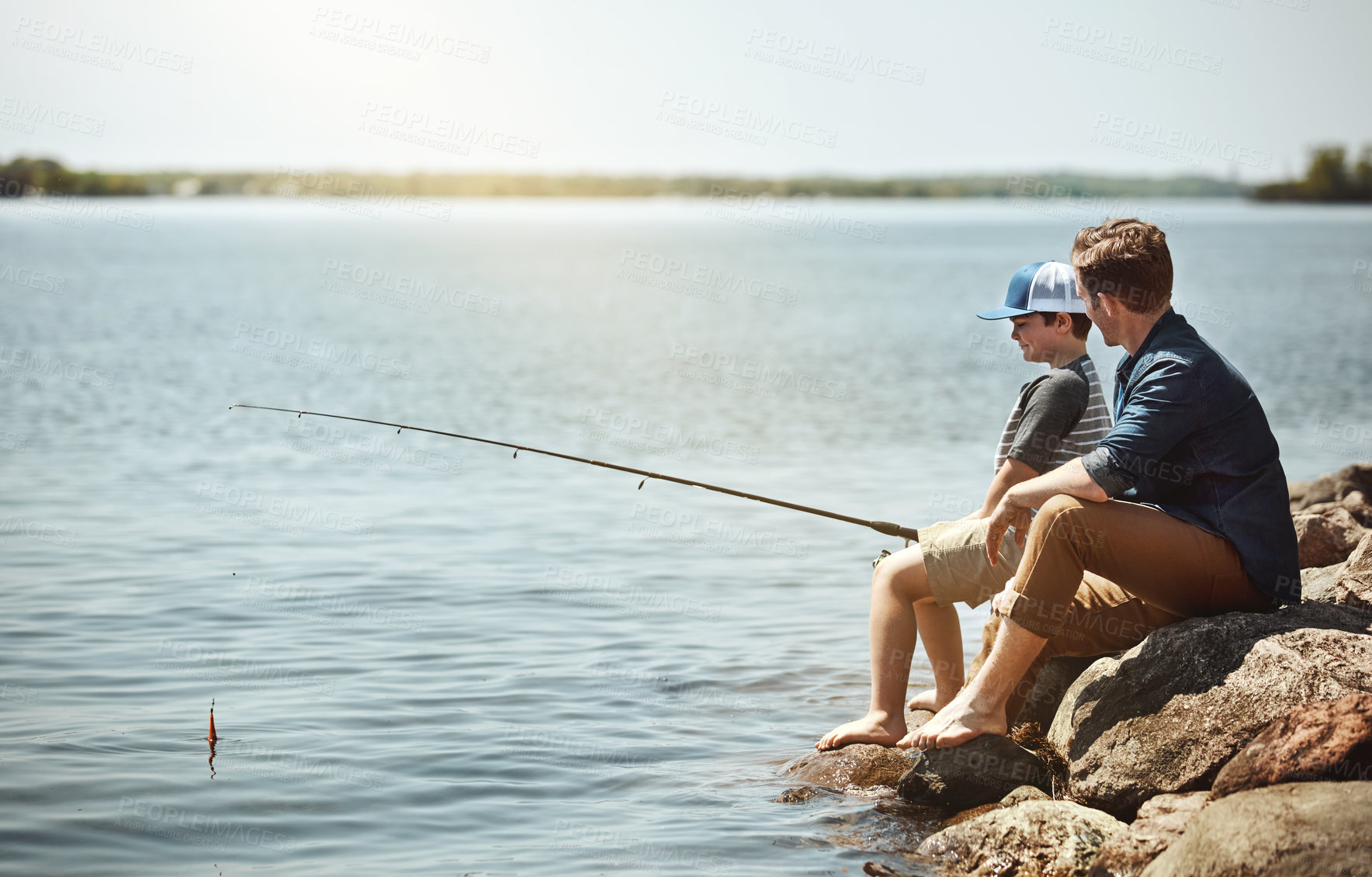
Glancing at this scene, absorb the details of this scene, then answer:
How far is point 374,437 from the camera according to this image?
15.2m

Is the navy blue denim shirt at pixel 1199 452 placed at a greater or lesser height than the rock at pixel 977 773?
greater

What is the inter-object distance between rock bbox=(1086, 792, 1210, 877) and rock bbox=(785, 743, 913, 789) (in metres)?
1.03

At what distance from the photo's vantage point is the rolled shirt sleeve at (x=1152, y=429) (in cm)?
406

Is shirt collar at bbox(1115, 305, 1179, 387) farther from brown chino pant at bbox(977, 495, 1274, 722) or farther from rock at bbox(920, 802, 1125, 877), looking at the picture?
rock at bbox(920, 802, 1125, 877)

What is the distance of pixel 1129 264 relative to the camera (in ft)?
13.7

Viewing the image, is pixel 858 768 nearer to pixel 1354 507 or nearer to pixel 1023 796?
pixel 1023 796

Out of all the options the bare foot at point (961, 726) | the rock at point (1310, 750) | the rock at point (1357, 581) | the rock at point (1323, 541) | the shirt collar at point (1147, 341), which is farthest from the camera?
the rock at point (1323, 541)

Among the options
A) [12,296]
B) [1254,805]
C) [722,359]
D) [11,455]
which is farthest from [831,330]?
[1254,805]

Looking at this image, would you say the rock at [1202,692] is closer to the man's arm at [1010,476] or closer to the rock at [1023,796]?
the rock at [1023,796]

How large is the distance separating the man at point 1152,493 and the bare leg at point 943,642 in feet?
2.25

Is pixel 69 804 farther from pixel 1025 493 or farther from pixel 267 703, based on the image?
pixel 1025 493

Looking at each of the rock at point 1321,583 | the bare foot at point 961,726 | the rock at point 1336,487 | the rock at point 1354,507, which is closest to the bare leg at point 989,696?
the bare foot at point 961,726

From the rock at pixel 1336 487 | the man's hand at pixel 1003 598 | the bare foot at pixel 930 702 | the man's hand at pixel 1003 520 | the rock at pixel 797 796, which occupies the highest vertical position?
the man's hand at pixel 1003 520

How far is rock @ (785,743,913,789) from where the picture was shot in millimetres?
4992
